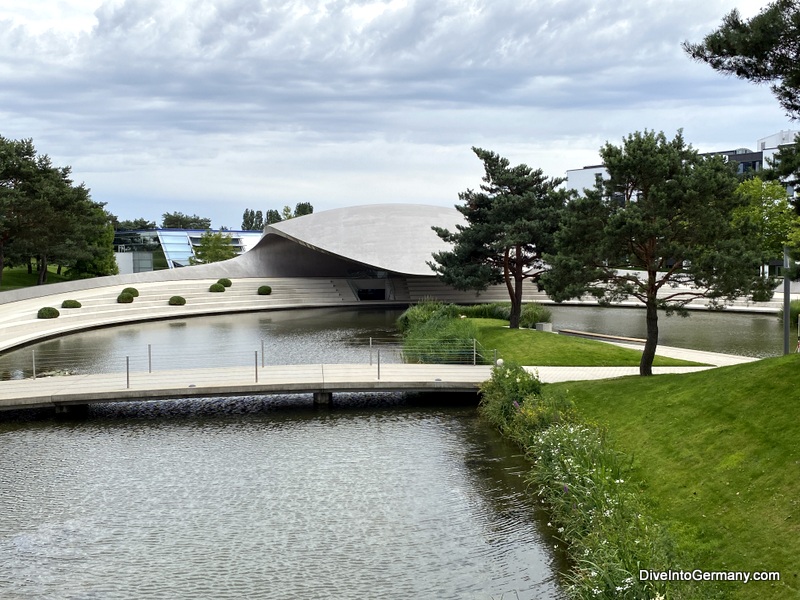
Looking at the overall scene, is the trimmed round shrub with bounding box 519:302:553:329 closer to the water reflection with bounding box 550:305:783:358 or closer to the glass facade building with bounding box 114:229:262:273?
the water reflection with bounding box 550:305:783:358

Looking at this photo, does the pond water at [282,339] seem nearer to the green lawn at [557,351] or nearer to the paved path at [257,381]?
the paved path at [257,381]

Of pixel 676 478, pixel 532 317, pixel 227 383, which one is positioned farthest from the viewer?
pixel 532 317

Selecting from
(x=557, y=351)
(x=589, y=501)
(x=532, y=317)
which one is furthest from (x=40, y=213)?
(x=589, y=501)

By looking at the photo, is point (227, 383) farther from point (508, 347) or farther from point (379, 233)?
point (379, 233)

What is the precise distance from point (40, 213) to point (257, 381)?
2737cm

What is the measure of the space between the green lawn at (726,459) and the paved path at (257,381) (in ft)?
14.8

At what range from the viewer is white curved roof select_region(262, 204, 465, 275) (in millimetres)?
42344

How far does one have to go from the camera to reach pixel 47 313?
1308 inches

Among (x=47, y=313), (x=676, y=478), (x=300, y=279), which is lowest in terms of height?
(x=676, y=478)

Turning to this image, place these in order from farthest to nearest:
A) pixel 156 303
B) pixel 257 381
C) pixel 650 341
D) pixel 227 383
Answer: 1. pixel 156 303
2. pixel 257 381
3. pixel 227 383
4. pixel 650 341

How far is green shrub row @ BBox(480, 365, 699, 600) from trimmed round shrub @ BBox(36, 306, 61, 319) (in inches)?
1021

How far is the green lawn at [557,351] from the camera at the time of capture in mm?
19516

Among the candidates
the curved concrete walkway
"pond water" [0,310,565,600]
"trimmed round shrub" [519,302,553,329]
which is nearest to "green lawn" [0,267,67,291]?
the curved concrete walkway

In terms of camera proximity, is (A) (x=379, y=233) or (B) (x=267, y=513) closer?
(B) (x=267, y=513)
